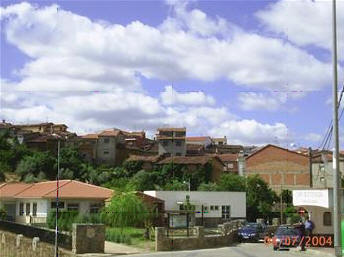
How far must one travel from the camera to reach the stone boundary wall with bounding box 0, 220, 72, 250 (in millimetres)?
29219

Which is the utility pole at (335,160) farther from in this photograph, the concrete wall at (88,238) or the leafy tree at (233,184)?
the leafy tree at (233,184)

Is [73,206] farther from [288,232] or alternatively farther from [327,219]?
[327,219]

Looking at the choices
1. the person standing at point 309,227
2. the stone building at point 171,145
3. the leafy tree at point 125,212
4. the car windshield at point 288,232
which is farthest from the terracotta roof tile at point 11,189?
the stone building at point 171,145

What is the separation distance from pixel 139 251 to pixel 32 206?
81.0 ft

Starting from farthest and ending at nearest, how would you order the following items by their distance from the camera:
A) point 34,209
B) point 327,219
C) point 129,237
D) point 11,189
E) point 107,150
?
point 107,150 < point 11,189 < point 34,209 < point 129,237 < point 327,219

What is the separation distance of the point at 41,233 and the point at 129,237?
6.54 m

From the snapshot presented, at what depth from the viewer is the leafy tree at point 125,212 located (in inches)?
1543

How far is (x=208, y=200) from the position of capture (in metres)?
59.6

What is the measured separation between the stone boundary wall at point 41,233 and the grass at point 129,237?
5.21 metres

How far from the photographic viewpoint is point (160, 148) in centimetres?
11638

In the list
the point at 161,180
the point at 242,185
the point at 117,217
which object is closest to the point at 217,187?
the point at 242,185

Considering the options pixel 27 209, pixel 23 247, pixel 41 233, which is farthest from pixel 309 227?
pixel 27 209

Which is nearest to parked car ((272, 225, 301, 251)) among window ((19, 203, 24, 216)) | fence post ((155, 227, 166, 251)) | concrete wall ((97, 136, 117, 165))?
fence post ((155, 227, 166, 251))

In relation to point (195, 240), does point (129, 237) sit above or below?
above
